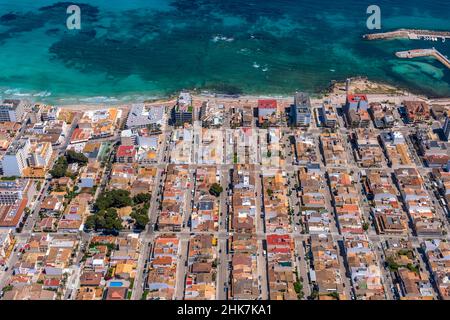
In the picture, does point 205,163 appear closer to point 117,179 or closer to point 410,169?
point 117,179

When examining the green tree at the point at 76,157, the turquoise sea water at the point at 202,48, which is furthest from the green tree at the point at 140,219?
the turquoise sea water at the point at 202,48

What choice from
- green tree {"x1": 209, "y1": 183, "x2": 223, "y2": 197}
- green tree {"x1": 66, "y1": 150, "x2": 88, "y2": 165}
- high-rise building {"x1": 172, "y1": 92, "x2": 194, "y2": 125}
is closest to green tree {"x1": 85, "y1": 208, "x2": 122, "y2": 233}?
green tree {"x1": 209, "y1": 183, "x2": 223, "y2": 197}

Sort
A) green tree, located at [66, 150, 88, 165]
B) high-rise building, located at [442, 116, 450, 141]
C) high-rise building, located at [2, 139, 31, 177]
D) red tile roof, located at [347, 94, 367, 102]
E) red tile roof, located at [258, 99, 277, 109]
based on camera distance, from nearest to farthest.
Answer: high-rise building, located at [2, 139, 31, 177] → green tree, located at [66, 150, 88, 165] → high-rise building, located at [442, 116, 450, 141] → red tile roof, located at [258, 99, 277, 109] → red tile roof, located at [347, 94, 367, 102]

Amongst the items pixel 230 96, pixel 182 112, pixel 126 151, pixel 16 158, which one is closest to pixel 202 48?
pixel 230 96

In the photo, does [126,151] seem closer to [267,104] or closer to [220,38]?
[267,104]

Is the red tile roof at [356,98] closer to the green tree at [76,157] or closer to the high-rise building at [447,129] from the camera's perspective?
the high-rise building at [447,129]

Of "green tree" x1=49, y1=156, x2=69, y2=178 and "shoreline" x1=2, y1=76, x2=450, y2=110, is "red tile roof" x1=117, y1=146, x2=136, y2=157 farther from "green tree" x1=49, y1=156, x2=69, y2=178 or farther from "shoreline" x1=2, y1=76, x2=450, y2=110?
"shoreline" x1=2, y1=76, x2=450, y2=110

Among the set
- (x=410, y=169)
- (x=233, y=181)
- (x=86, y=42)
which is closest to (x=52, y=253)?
(x=233, y=181)
